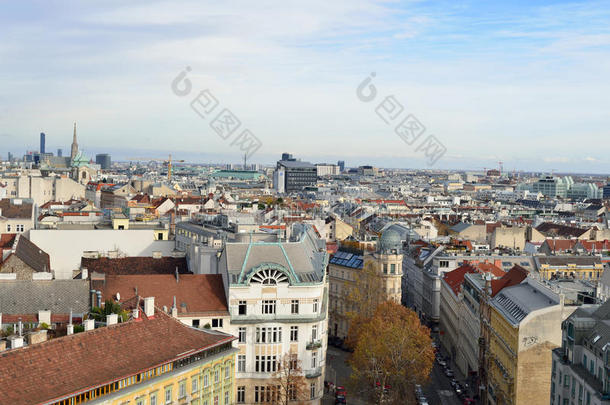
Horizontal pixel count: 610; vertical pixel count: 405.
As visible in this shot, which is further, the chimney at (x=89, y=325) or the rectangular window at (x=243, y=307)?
the rectangular window at (x=243, y=307)

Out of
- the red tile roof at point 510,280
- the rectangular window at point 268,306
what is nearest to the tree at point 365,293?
the red tile roof at point 510,280

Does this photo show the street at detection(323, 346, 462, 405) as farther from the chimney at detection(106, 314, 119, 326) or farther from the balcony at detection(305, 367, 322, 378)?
the chimney at detection(106, 314, 119, 326)

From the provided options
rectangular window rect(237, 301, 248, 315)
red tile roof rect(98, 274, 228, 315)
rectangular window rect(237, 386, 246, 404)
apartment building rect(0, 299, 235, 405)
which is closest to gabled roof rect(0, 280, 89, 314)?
red tile roof rect(98, 274, 228, 315)

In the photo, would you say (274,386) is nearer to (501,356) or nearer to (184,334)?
(184,334)

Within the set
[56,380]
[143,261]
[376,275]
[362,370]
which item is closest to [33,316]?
[56,380]

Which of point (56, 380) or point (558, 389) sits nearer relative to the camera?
point (56, 380)

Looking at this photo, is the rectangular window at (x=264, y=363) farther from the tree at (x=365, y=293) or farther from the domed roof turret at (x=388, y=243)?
the domed roof turret at (x=388, y=243)
